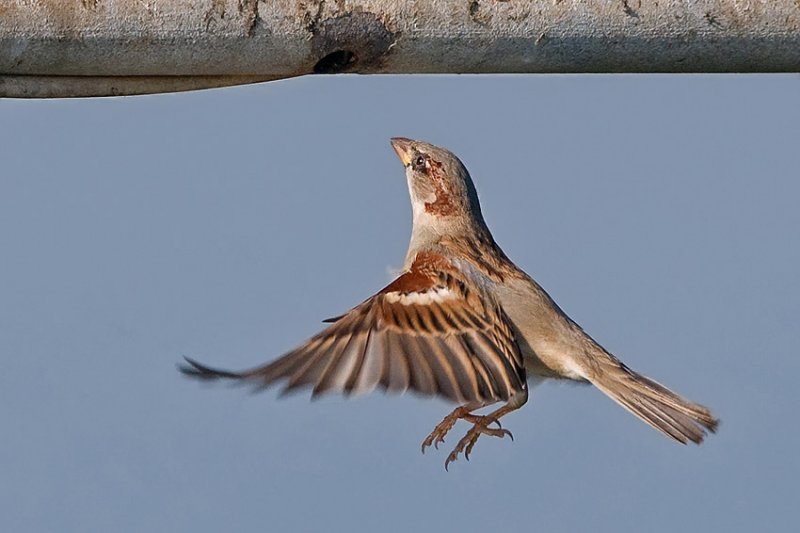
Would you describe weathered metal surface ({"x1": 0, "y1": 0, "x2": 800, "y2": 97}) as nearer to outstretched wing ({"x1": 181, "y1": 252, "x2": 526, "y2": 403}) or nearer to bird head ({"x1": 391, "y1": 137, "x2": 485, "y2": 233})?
outstretched wing ({"x1": 181, "y1": 252, "x2": 526, "y2": 403})

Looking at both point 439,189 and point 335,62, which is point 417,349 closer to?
point 335,62

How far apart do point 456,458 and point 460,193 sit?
1.42 m

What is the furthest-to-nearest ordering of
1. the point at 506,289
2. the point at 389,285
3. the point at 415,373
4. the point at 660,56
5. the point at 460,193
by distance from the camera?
the point at 460,193 → the point at 506,289 → the point at 389,285 → the point at 415,373 → the point at 660,56

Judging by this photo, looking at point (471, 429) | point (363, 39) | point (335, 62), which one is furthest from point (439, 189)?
point (363, 39)

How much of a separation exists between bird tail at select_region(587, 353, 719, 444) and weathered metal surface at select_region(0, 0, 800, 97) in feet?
4.70

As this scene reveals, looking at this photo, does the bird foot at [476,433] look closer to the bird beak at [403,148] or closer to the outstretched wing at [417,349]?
the outstretched wing at [417,349]

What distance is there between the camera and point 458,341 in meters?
4.38

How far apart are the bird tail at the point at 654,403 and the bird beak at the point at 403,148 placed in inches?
57.6

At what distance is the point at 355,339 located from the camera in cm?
419

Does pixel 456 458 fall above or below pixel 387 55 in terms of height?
below

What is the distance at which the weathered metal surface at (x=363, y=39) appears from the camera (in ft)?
10.5

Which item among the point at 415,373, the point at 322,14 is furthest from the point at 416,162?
the point at 322,14

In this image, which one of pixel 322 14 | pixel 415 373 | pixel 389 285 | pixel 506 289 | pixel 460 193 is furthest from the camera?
pixel 460 193

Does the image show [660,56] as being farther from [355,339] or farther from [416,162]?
[416,162]
